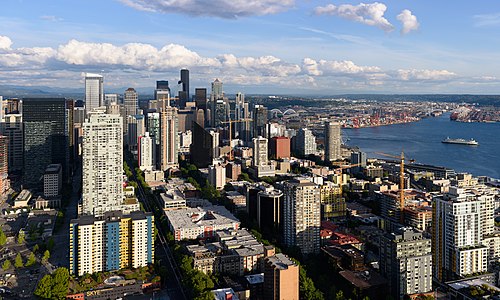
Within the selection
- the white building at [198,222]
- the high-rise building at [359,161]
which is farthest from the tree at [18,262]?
the high-rise building at [359,161]

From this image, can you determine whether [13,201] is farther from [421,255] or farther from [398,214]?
[421,255]

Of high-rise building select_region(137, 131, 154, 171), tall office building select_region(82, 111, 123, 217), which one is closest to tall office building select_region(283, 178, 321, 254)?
tall office building select_region(82, 111, 123, 217)

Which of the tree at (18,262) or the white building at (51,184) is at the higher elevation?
the white building at (51,184)

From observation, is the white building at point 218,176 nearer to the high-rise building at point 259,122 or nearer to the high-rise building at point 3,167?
the high-rise building at point 3,167

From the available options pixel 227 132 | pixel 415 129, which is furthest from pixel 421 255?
pixel 415 129

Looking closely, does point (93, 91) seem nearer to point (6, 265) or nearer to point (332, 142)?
point (332, 142)

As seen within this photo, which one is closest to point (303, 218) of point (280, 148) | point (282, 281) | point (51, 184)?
point (282, 281)
